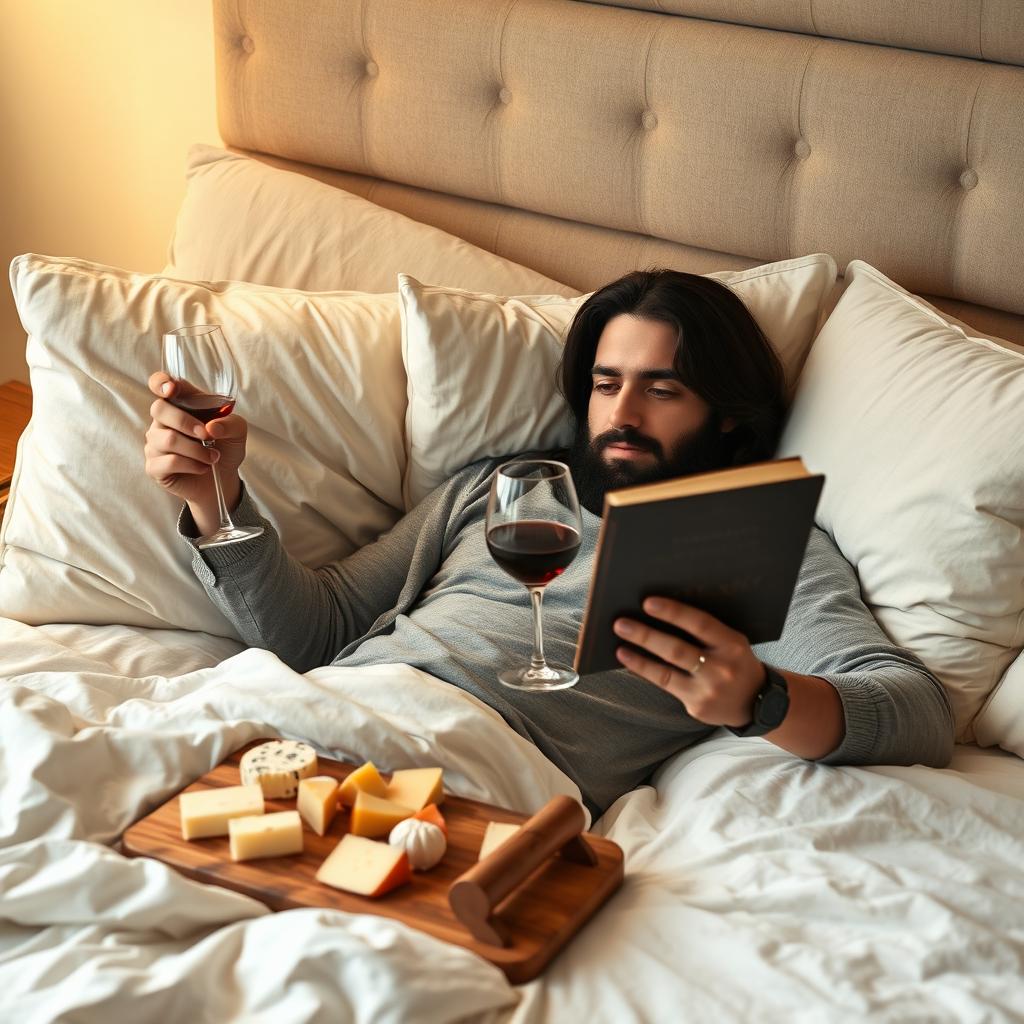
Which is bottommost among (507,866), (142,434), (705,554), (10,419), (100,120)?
(10,419)

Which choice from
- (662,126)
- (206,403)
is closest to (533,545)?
(206,403)

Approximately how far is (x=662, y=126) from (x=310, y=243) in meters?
0.58

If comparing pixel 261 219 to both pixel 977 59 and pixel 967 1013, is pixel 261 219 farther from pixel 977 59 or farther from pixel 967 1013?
pixel 967 1013

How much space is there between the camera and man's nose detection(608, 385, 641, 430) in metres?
1.60

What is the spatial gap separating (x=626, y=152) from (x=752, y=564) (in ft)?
3.45

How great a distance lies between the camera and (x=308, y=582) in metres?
1.61

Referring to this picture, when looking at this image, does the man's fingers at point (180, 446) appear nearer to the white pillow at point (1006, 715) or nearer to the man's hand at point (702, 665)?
the man's hand at point (702, 665)

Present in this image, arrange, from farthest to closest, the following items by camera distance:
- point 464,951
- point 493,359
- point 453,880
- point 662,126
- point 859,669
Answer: point 662,126 → point 493,359 → point 859,669 → point 453,880 → point 464,951

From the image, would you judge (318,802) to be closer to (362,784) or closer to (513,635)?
(362,784)

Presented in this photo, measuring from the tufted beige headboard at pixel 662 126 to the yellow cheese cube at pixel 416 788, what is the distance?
103cm

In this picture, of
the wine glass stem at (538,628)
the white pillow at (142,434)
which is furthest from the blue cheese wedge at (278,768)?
the white pillow at (142,434)

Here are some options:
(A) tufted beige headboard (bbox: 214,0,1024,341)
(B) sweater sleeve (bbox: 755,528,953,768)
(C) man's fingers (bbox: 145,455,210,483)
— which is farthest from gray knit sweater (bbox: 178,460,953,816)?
(A) tufted beige headboard (bbox: 214,0,1024,341)

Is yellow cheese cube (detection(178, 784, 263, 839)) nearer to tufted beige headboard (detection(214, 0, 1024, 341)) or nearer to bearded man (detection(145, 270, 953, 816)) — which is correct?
bearded man (detection(145, 270, 953, 816))

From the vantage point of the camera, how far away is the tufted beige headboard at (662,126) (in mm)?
1666
